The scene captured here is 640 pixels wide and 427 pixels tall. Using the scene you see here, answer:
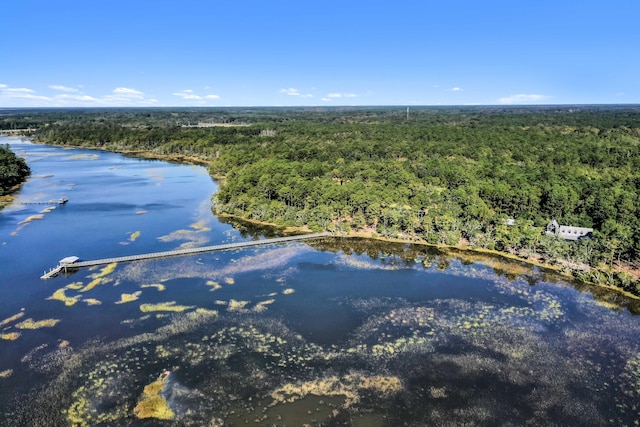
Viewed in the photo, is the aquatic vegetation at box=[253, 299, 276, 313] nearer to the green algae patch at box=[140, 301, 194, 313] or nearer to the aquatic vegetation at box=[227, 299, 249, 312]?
the aquatic vegetation at box=[227, 299, 249, 312]

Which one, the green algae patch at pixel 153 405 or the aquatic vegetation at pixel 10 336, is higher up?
the aquatic vegetation at pixel 10 336

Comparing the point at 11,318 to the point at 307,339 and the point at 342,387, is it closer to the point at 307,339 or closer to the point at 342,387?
the point at 307,339

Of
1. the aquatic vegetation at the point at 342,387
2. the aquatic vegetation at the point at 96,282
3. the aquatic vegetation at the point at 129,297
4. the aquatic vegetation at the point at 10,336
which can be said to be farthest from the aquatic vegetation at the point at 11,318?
the aquatic vegetation at the point at 342,387

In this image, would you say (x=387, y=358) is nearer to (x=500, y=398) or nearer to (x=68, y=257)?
(x=500, y=398)

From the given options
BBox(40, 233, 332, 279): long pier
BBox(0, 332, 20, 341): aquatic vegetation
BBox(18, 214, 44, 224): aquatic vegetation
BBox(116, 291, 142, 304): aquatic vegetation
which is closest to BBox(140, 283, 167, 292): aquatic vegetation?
BBox(116, 291, 142, 304): aquatic vegetation

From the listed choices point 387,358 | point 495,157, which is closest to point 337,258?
point 387,358

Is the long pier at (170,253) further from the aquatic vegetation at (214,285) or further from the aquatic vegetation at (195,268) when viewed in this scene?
the aquatic vegetation at (214,285)
